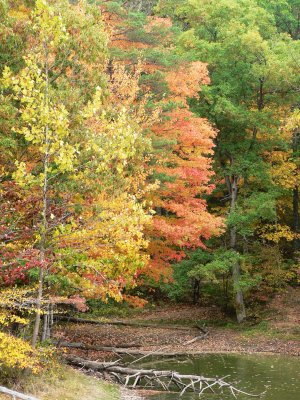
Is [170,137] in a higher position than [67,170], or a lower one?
higher

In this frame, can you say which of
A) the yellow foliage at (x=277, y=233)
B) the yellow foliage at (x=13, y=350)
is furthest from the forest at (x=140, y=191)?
the yellow foliage at (x=277, y=233)

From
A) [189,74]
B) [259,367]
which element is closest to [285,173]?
[189,74]

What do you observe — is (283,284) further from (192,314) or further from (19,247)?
(19,247)

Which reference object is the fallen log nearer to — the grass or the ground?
the grass

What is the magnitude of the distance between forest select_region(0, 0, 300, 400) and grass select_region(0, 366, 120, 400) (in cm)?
6

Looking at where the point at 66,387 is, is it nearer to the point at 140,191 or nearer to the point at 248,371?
the point at 140,191

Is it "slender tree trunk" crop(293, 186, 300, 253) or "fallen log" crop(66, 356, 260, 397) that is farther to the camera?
"slender tree trunk" crop(293, 186, 300, 253)

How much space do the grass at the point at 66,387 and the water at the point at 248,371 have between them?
52.5 inches

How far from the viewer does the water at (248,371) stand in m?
14.0

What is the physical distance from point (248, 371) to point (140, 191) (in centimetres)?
673

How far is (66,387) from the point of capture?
11703mm

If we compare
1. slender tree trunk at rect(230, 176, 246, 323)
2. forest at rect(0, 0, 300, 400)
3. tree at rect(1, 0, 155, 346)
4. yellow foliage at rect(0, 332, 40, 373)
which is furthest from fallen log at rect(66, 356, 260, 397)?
slender tree trunk at rect(230, 176, 246, 323)

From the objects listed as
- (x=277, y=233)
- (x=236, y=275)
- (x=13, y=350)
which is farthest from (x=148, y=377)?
(x=277, y=233)

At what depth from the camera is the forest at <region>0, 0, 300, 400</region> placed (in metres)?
10.4
